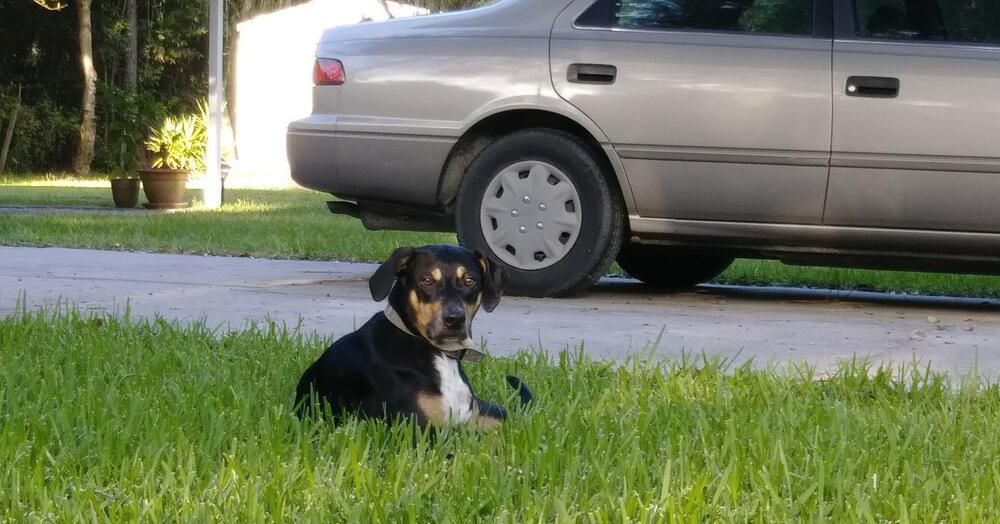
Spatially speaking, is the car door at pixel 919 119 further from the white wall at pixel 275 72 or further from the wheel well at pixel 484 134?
the white wall at pixel 275 72

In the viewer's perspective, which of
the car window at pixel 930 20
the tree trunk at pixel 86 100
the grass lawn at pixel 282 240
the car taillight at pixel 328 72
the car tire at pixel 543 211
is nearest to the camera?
the car window at pixel 930 20

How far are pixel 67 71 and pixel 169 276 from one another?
2881 centimetres

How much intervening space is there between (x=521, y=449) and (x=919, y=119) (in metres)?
3.95

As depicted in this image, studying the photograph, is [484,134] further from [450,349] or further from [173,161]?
[173,161]

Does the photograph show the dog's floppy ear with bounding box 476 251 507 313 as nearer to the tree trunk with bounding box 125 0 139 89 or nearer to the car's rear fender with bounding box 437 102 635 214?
the car's rear fender with bounding box 437 102 635 214

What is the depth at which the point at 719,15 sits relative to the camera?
680cm

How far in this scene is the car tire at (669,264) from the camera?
8039 mm

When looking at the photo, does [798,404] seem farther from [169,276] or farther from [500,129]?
[169,276]

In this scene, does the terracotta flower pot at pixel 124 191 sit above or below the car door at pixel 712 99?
below

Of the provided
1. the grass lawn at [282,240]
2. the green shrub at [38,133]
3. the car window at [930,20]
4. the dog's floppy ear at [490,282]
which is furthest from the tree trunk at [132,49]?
the dog's floppy ear at [490,282]

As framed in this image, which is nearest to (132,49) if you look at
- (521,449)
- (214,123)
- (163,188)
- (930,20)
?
(214,123)

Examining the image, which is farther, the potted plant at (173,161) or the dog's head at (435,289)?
the potted plant at (173,161)

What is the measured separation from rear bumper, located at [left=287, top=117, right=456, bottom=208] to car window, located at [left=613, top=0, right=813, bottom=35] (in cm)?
114

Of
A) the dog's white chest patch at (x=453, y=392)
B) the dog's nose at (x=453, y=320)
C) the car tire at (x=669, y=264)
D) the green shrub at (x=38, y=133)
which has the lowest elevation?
the green shrub at (x=38, y=133)
